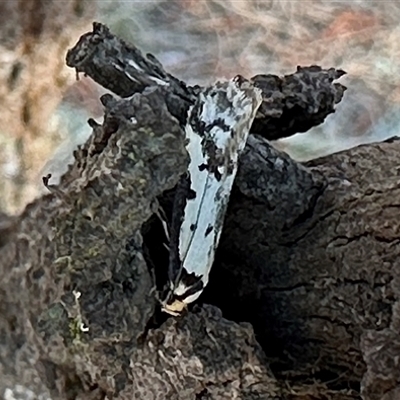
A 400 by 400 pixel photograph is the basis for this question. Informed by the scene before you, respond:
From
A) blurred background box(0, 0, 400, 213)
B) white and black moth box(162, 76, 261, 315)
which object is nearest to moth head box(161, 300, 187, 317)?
white and black moth box(162, 76, 261, 315)

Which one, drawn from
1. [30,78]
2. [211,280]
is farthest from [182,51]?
[211,280]

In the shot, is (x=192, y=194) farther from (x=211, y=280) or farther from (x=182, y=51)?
(x=182, y=51)

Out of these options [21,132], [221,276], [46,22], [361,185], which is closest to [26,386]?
[221,276]

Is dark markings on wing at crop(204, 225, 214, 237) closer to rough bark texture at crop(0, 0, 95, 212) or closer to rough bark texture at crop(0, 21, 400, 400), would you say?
rough bark texture at crop(0, 21, 400, 400)

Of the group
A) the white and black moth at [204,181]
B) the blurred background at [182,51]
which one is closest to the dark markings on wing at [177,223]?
the white and black moth at [204,181]

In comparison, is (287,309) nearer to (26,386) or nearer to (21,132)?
(26,386)
